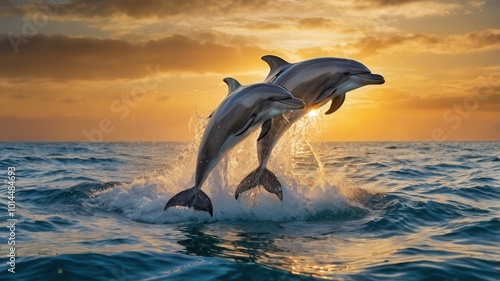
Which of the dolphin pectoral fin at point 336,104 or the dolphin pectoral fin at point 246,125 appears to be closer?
the dolphin pectoral fin at point 246,125

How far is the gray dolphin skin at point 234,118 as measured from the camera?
A: 31.1 feet

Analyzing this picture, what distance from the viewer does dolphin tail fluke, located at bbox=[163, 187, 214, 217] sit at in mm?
10414

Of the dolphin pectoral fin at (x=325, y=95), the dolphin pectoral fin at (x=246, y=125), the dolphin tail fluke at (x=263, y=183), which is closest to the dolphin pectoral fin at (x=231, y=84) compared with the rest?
the dolphin pectoral fin at (x=246, y=125)

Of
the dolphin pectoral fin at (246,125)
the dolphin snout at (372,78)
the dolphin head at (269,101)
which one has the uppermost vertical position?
the dolphin snout at (372,78)

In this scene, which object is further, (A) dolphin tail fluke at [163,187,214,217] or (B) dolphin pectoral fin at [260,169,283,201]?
(B) dolphin pectoral fin at [260,169,283,201]

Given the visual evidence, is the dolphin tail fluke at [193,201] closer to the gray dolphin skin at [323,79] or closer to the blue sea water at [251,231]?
the blue sea water at [251,231]

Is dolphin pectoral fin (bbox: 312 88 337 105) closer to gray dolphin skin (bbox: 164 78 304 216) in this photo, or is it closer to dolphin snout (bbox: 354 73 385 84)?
dolphin snout (bbox: 354 73 385 84)

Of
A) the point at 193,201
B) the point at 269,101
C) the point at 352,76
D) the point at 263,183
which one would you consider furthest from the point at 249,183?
the point at 352,76

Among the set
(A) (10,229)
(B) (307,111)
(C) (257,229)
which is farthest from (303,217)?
(A) (10,229)

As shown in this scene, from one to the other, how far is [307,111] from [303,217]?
259cm

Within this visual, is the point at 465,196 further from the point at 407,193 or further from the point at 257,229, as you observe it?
the point at 257,229

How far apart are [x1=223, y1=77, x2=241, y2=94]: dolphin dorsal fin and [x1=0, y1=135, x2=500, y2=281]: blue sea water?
2840 mm

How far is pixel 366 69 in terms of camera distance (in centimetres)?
1039

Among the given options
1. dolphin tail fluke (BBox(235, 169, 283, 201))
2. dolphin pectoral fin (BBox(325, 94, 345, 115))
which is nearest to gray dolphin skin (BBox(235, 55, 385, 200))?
dolphin pectoral fin (BBox(325, 94, 345, 115))
